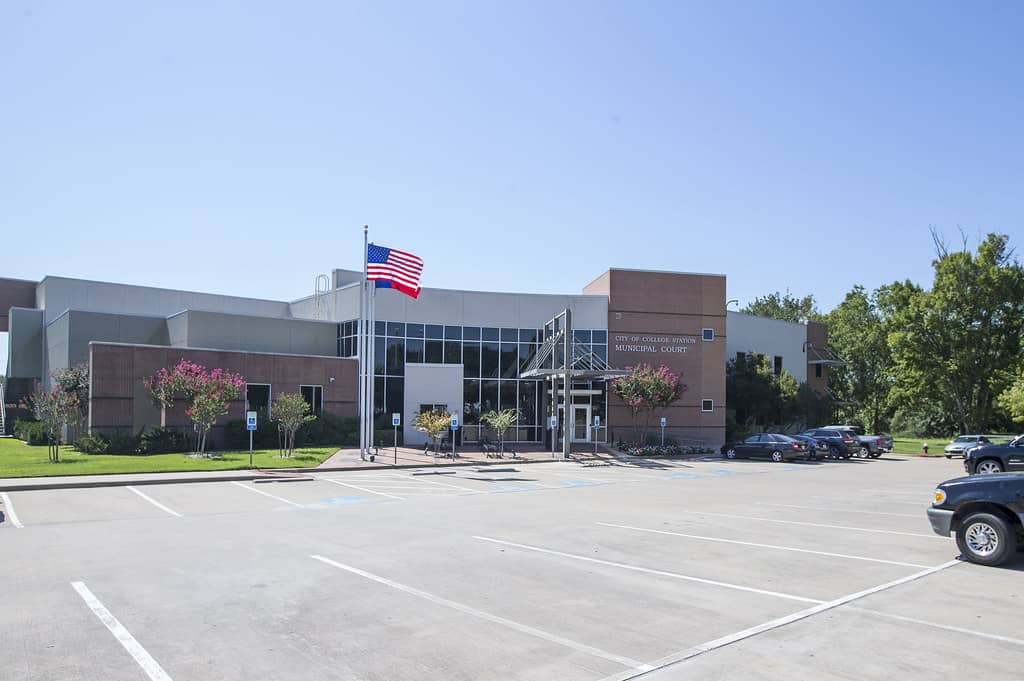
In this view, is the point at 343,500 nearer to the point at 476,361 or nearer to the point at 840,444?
the point at 476,361

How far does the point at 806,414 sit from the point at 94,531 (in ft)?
169

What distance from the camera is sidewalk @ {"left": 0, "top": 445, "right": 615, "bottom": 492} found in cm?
2127

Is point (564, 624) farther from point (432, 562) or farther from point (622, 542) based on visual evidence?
point (622, 542)

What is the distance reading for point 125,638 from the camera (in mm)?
6844

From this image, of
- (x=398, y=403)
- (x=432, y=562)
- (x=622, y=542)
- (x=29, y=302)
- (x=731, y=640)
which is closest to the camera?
(x=731, y=640)

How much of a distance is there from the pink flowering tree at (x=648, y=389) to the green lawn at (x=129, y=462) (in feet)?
52.8

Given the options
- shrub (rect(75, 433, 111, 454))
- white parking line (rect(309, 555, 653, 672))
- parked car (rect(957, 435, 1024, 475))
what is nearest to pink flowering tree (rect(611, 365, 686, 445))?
parked car (rect(957, 435, 1024, 475))

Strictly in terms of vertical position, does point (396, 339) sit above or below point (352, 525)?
above

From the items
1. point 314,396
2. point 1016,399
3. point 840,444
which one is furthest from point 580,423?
point 1016,399

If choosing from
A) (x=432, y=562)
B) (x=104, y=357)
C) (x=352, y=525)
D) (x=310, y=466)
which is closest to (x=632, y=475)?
(x=310, y=466)

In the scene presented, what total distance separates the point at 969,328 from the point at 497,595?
6184 centimetres

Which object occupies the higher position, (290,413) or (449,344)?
(449,344)

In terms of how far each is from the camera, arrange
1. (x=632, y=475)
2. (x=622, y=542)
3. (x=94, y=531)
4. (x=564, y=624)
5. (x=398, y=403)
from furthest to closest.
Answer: (x=398, y=403)
(x=632, y=475)
(x=94, y=531)
(x=622, y=542)
(x=564, y=624)

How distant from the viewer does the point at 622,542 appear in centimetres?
1209
